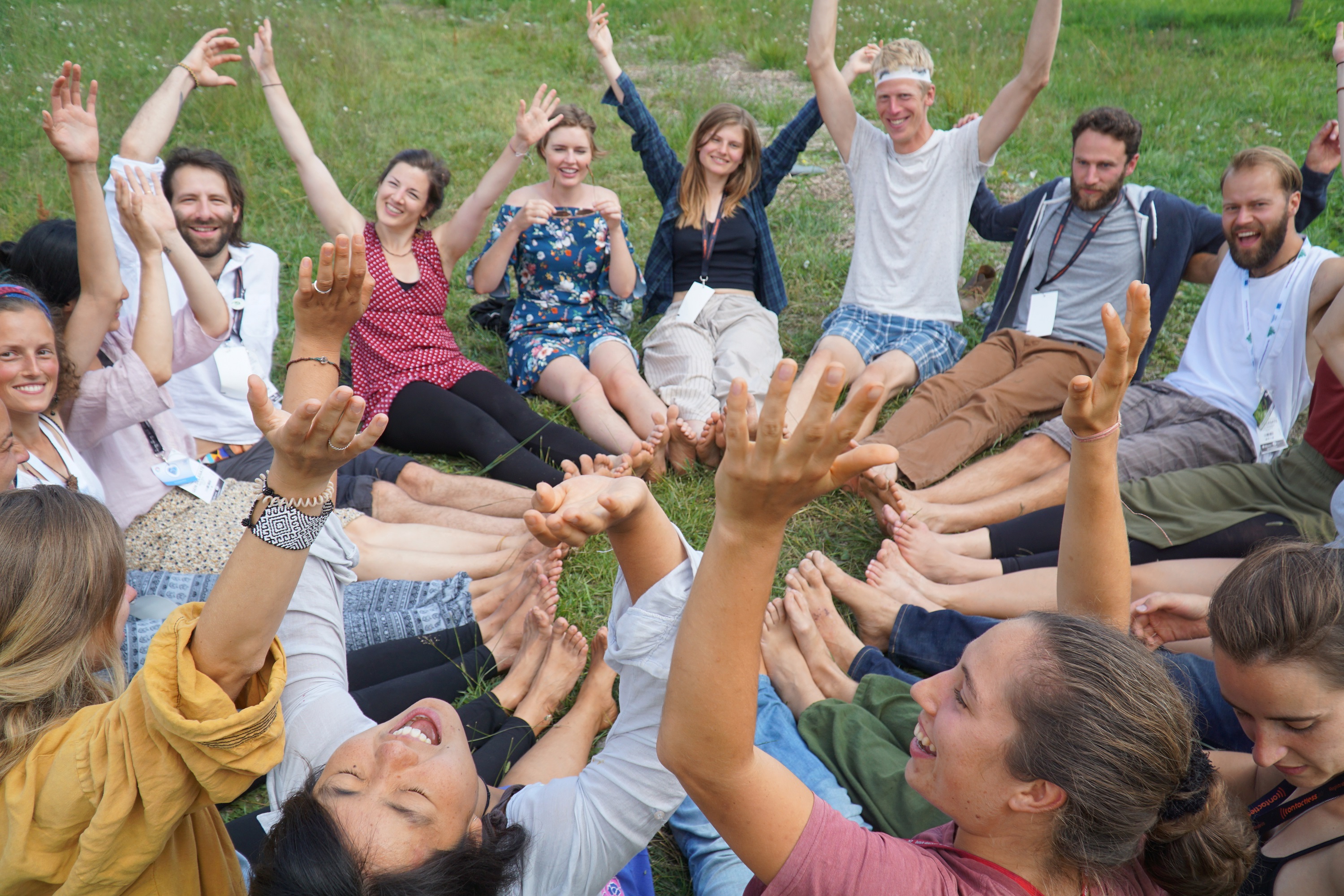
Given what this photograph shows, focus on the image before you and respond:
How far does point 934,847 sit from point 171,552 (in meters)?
2.56

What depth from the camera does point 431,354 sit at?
431 centimetres

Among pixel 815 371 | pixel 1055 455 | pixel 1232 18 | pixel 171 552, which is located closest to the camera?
pixel 171 552

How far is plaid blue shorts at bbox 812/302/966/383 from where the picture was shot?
4562 mm

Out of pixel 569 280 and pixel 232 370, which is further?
pixel 569 280

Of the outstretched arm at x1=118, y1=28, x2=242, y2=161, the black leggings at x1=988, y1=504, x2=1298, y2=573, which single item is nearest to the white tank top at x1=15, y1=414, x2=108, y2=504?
the outstretched arm at x1=118, y1=28, x2=242, y2=161

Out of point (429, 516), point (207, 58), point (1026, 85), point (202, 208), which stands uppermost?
point (207, 58)

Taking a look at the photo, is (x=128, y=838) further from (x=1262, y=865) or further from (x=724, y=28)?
(x=724, y=28)

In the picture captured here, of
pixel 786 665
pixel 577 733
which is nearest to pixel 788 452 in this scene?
pixel 577 733

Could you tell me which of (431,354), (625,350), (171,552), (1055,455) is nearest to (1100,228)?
(1055,455)

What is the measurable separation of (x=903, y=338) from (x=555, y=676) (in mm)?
2751

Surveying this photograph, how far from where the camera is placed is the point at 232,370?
3.70 m

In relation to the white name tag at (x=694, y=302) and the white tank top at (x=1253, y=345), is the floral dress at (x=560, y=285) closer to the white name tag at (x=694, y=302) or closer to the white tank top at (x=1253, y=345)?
the white name tag at (x=694, y=302)

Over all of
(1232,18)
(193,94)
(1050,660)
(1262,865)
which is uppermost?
(1232,18)

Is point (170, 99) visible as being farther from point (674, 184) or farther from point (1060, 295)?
point (1060, 295)
